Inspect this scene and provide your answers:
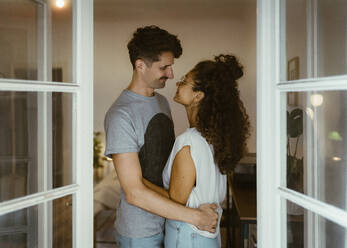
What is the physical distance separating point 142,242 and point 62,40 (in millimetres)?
1192

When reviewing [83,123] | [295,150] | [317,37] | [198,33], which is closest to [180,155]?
[83,123]

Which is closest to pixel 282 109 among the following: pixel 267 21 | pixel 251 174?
pixel 267 21

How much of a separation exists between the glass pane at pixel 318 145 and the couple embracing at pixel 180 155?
58 centimetres

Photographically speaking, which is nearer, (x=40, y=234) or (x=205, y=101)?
(x=40, y=234)

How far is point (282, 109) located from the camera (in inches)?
62.1

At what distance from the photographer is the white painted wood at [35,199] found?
1376 millimetres

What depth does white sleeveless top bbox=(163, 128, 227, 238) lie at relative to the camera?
2.03m

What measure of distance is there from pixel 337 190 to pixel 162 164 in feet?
4.24

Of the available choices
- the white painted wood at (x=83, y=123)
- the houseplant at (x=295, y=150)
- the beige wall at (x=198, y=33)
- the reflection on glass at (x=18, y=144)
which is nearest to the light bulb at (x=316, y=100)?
the houseplant at (x=295, y=150)

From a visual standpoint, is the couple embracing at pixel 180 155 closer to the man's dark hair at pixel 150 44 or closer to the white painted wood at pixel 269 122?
the man's dark hair at pixel 150 44

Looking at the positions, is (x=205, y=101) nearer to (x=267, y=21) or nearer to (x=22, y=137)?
(x=267, y=21)

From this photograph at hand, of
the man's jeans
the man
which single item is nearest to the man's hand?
the man

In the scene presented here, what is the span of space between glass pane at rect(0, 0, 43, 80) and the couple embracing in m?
0.67

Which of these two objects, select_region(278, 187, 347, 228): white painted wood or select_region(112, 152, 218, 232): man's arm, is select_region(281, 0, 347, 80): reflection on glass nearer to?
select_region(278, 187, 347, 228): white painted wood
